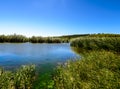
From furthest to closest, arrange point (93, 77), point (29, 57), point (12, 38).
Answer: point (12, 38) < point (29, 57) < point (93, 77)

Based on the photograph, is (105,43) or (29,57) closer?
(29,57)

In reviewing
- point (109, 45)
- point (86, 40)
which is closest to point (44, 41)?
point (86, 40)

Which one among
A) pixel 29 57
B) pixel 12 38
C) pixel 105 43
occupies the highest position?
pixel 12 38

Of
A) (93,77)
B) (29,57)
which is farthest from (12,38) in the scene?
(93,77)

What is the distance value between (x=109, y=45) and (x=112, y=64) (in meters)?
17.0

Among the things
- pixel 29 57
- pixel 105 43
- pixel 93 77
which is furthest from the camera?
pixel 105 43

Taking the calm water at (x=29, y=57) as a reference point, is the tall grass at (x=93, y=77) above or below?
above

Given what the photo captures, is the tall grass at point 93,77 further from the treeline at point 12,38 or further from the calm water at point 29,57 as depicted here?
the treeline at point 12,38

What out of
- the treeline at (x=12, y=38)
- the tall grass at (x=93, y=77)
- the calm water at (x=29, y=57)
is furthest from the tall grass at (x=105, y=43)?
the treeline at (x=12, y=38)

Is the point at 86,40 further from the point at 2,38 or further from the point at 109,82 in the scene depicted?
the point at 109,82

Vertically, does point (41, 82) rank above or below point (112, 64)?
below

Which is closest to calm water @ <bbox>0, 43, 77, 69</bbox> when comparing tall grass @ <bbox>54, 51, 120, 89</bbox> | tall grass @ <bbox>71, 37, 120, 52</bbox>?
tall grass @ <bbox>71, 37, 120, 52</bbox>

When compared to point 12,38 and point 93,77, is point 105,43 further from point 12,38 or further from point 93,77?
point 12,38

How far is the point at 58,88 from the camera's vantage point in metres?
9.29
